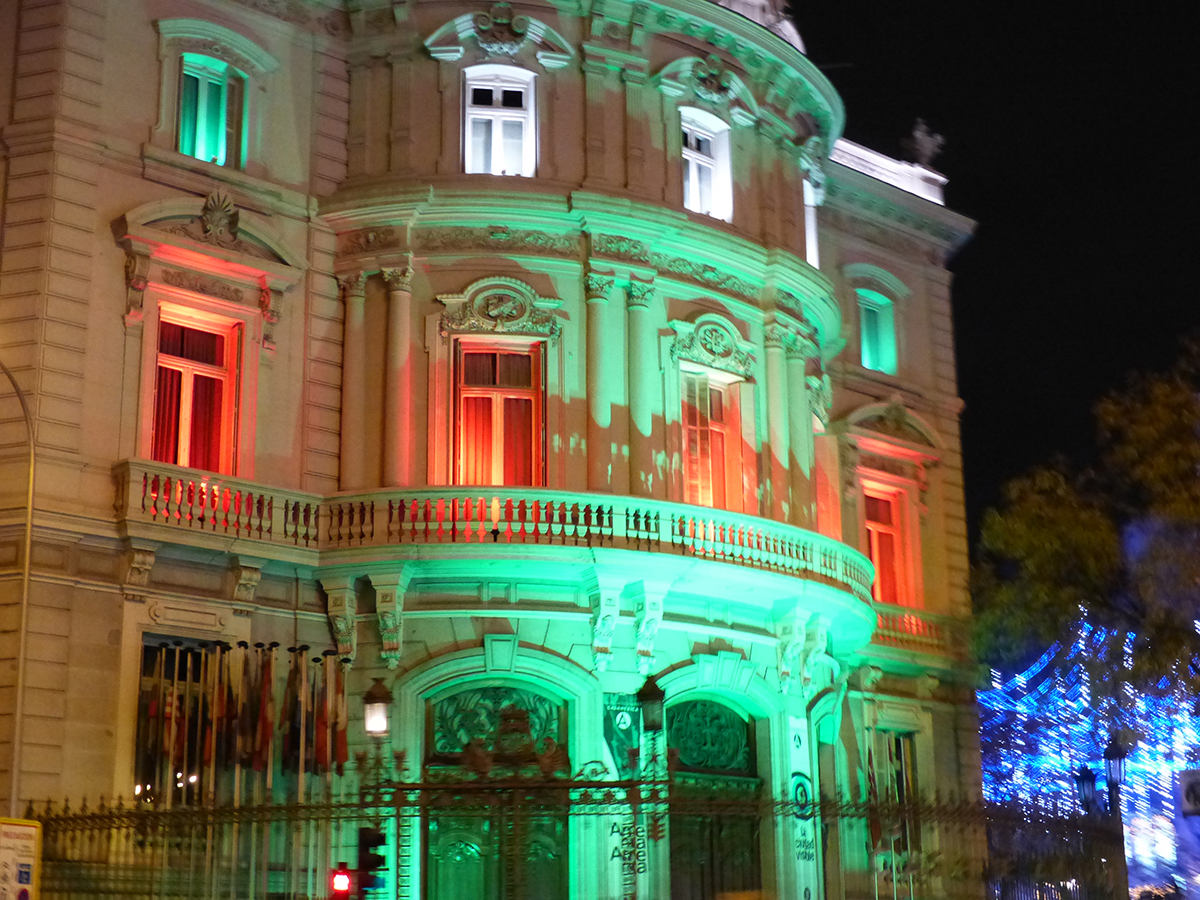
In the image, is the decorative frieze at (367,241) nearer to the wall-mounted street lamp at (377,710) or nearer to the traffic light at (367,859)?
the wall-mounted street lamp at (377,710)

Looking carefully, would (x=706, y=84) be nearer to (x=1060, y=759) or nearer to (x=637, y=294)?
(x=637, y=294)

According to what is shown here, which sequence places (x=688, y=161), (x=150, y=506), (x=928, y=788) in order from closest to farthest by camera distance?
(x=150, y=506), (x=688, y=161), (x=928, y=788)

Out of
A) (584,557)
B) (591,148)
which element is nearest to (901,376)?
(591,148)

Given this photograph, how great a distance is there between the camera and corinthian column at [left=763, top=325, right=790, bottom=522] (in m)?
Result: 28.4

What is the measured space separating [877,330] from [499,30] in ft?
36.3

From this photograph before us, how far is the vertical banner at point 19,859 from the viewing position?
19500 mm

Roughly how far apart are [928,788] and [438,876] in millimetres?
11922

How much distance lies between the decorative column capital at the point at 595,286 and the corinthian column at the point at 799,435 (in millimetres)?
3791

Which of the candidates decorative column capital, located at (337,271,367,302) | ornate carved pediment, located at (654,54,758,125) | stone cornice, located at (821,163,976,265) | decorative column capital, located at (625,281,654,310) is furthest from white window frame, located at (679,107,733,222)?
decorative column capital, located at (337,271,367,302)

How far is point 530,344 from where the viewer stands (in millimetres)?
26828

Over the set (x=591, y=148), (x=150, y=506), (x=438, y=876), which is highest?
(x=591, y=148)

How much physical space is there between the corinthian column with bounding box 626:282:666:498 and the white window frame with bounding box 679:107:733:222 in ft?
8.94

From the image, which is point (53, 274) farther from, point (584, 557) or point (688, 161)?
point (688, 161)

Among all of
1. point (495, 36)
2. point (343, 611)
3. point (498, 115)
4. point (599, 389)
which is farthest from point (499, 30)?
point (343, 611)
